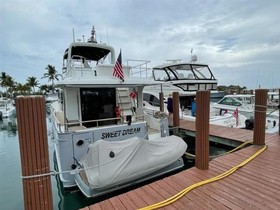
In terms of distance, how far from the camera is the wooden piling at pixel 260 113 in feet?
15.8

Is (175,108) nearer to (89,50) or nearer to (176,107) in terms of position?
(176,107)

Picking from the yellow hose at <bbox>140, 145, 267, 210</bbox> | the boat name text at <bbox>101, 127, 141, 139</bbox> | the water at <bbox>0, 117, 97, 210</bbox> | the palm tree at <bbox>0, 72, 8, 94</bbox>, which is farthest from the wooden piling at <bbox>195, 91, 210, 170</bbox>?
the palm tree at <bbox>0, 72, 8, 94</bbox>

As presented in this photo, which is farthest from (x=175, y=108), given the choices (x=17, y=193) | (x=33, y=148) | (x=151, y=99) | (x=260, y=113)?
(x=33, y=148)

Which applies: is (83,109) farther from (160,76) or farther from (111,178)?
(160,76)

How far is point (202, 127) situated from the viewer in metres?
3.68

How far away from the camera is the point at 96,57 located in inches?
334

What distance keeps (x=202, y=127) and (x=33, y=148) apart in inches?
116

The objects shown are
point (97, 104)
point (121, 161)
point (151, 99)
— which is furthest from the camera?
point (151, 99)

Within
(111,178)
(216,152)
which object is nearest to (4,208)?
(111,178)

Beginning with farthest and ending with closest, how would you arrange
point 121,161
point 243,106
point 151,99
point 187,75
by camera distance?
point 151,99 < point 187,75 < point 243,106 < point 121,161

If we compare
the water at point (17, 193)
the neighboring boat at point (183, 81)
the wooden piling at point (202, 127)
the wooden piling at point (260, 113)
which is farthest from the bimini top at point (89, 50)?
the wooden piling at point (260, 113)

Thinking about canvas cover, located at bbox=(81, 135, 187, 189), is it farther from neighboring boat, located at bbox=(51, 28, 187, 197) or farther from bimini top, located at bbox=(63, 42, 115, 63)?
bimini top, located at bbox=(63, 42, 115, 63)

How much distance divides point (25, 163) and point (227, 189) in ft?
10.0

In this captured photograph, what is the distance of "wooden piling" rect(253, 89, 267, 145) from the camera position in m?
4.80
